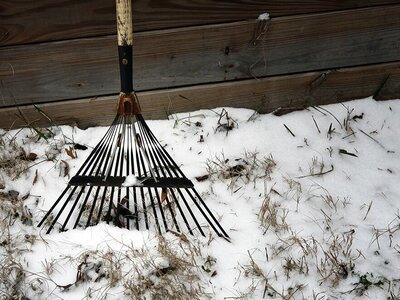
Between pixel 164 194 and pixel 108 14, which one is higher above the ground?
pixel 108 14

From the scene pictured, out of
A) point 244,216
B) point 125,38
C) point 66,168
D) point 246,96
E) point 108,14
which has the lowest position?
point 244,216

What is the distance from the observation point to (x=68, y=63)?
2.22m

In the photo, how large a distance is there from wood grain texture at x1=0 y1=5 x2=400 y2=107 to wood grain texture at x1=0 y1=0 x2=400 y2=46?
1.4 inches

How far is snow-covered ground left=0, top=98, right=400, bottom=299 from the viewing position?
168 cm

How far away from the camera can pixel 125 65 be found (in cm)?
176

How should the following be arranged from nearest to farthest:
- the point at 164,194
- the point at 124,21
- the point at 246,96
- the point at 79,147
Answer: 1. the point at 124,21
2. the point at 164,194
3. the point at 79,147
4. the point at 246,96

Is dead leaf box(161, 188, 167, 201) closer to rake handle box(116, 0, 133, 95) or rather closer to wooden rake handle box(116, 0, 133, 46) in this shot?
rake handle box(116, 0, 133, 95)

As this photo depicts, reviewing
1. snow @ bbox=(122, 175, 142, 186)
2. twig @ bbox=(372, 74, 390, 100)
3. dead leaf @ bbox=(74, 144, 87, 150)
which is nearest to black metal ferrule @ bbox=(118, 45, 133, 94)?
snow @ bbox=(122, 175, 142, 186)

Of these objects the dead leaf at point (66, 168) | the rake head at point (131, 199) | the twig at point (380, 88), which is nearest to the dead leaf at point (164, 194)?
the rake head at point (131, 199)

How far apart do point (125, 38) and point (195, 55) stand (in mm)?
618

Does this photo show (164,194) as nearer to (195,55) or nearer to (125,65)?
(125,65)

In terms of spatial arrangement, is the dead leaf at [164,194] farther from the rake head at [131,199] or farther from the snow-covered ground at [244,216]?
the snow-covered ground at [244,216]

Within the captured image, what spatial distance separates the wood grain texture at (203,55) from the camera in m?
2.21

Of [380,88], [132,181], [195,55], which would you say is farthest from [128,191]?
[380,88]
